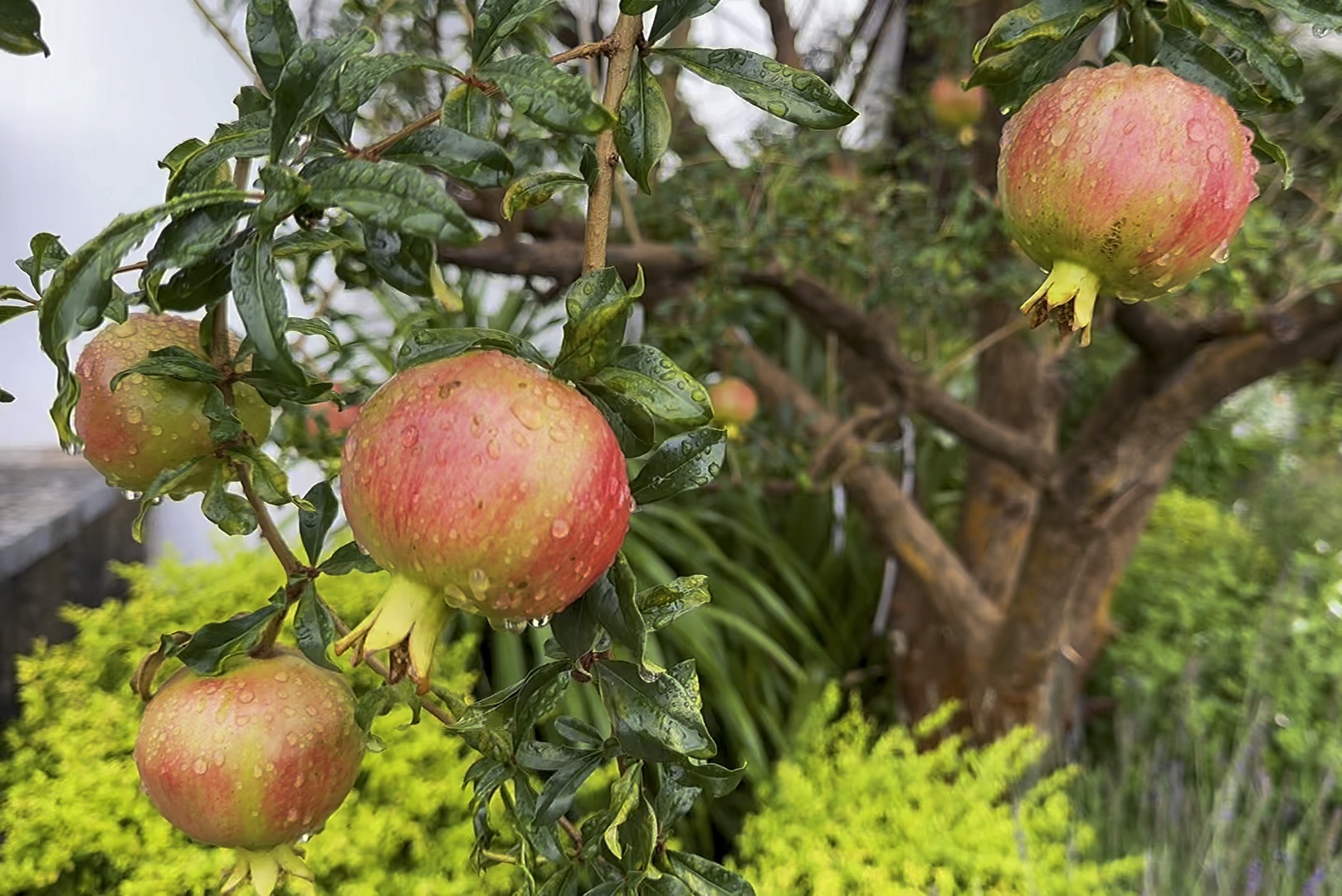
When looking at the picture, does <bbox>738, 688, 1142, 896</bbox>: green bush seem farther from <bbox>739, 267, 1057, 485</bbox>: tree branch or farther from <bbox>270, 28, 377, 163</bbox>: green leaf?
<bbox>270, 28, 377, 163</bbox>: green leaf

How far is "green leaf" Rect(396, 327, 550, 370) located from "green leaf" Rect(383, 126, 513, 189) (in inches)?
1.6

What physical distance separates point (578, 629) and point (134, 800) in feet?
2.53

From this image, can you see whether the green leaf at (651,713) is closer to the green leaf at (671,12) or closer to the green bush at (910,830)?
the green leaf at (671,12)

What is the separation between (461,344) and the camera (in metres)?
0.26

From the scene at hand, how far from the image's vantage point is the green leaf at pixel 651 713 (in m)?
0.30

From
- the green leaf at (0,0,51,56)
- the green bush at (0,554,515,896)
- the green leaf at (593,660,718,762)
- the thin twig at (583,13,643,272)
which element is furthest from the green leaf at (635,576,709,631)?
the green bush at (0,554,515,896)

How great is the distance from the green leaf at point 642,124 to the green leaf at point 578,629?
13 cm

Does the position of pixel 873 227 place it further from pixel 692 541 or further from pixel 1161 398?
pixel 692 541

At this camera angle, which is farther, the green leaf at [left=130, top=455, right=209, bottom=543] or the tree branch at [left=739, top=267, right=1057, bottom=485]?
the tree branch at [left=739, top=267, right=1057, bottom=485]

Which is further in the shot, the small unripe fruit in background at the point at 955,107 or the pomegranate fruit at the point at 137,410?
the small unripe fruit in background at the point at 955,107

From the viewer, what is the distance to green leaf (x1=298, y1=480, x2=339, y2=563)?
38 centimetres

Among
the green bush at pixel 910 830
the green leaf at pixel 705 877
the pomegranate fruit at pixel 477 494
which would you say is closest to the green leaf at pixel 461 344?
the pomegranate fruit at pixel 477 494

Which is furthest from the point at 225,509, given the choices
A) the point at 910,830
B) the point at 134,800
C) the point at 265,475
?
the point at 910,830

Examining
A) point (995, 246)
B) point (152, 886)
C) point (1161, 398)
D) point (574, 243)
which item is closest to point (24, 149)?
point (574, 243)
